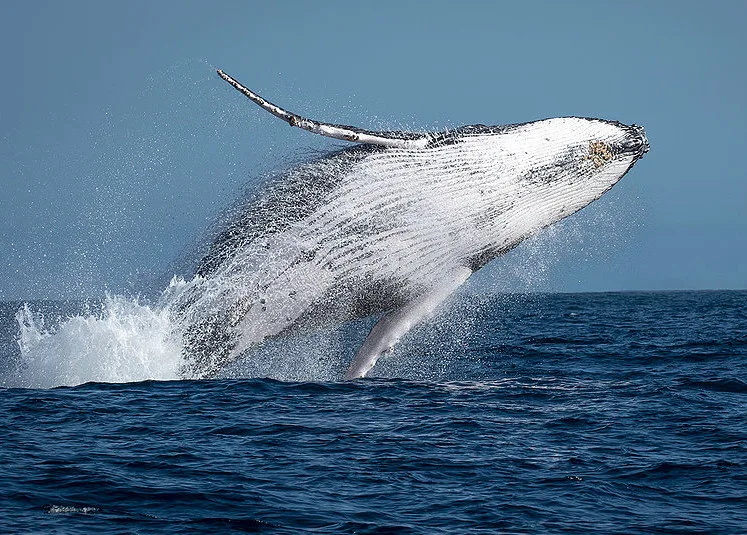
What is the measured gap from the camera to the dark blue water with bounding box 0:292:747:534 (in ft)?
27.6

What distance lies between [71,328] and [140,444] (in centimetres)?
542

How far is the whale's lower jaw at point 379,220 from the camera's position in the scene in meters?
13.1

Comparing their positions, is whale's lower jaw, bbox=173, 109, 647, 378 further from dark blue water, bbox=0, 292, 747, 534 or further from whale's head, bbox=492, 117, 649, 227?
dark blue water, bbox=0, 292, 747, 534

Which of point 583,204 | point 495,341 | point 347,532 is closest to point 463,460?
point 347,532

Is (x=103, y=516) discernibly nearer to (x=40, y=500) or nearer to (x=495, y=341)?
(x=40, y=500)

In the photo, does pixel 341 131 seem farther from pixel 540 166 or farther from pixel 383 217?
pixel 540 166

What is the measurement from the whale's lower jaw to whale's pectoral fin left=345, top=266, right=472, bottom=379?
314 mm

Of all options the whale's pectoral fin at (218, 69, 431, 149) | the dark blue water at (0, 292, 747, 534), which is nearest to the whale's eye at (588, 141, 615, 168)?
the whale's pectoral fin at (218, 69, 431, 149)

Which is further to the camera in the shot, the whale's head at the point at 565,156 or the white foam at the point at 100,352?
the white foam at the point at 100,352

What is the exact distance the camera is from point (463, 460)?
10.4 m

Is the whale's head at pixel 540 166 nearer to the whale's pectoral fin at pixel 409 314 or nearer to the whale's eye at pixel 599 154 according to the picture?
the whale's eye at pixel 599 154

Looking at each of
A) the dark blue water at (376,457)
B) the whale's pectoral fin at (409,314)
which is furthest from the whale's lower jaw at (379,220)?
the dark blue water at (376,457)

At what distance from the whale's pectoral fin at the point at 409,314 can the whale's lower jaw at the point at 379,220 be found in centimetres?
31

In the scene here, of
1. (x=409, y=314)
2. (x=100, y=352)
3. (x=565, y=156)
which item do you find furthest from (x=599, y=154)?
(x=100, y=352)
